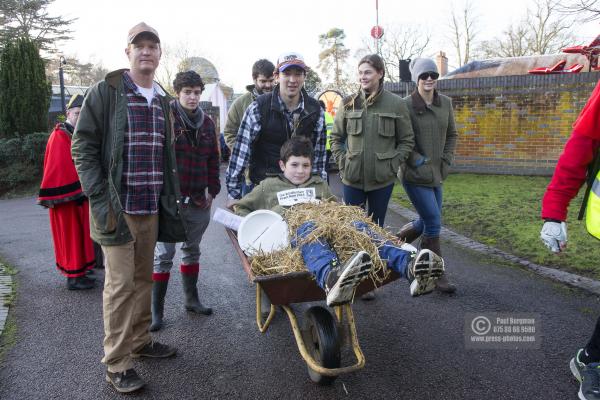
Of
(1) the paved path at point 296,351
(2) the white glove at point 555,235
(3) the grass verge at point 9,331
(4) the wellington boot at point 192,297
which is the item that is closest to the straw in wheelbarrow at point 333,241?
(1) the paved path at point 296,351

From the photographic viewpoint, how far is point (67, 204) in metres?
5.27

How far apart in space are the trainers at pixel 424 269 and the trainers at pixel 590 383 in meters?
1.12

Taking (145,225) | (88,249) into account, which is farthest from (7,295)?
(145,225)

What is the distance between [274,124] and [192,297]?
1.71 metres

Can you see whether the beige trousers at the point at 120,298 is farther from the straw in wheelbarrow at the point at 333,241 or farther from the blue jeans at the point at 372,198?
the blue jeans at the point at 372,198

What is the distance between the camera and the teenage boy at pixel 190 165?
390cm

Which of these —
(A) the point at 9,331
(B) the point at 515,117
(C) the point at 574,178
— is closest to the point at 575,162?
(C) the point at 574,178

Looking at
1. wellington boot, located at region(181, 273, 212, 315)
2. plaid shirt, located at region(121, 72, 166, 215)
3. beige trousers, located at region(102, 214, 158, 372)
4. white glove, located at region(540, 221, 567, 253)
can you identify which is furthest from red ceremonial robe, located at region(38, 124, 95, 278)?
white glove, located at region(540, 221, 567, 253)

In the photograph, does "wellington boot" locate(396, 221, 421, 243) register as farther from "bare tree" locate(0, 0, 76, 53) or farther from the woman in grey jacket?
"bare tree" locate(0, 0, 76, 53)

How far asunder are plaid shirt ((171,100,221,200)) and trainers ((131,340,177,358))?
3.91 feet

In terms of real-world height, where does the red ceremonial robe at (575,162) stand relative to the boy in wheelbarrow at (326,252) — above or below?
above

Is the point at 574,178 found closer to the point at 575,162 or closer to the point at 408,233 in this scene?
the point at 575,162

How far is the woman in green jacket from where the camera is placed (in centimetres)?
434

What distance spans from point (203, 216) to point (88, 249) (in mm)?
1908
